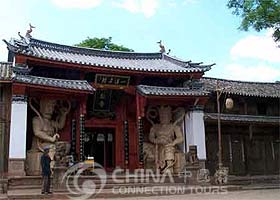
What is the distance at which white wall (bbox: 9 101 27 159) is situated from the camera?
1413cm

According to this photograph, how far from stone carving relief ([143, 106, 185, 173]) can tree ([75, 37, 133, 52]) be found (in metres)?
19.0

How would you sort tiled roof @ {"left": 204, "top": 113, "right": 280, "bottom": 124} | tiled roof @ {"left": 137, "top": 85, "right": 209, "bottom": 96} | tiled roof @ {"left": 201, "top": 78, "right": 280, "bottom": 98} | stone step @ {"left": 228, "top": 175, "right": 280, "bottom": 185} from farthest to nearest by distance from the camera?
1. tiled roof @ {"left": 201, "top": 78, "right": 280, "bottom": 98}
2. tiled roof @ {"left": 204, "top": 113, "right": 280, "bottom": 124}
3. stone step @ {"left": 228, "top": 175, "right": 280, "bottom": 185}
4. tiled roof @ {"left": 137, "top": 85, "right": 209, "bottom": 96}

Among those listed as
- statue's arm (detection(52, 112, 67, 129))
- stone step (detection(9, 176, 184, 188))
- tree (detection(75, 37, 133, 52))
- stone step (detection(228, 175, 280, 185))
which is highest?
tree (detection(75, 37, 133, 52))

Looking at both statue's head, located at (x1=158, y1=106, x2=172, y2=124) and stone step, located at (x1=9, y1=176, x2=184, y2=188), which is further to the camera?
statue's head, located at (x1=158, y1=106, x2=172, y2=124)

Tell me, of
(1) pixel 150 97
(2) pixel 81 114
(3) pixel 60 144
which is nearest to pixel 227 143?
(1) pixel 150 97

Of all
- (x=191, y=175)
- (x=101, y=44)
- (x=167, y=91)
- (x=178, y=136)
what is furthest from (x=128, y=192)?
(x=101, y=44)

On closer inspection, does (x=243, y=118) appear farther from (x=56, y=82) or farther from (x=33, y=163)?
(x=33, y=163)

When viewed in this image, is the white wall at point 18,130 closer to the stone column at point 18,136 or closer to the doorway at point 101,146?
the stone column at point 18,136

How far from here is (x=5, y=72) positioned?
15805 millimetres

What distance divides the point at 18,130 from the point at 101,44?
22.3 metres

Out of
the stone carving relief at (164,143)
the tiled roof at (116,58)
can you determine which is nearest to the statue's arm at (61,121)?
the tiled roof at (116,58)

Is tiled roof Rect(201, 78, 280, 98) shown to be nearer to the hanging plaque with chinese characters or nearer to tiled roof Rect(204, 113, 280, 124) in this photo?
tiled roof Rect(204, 113, 280, 124)

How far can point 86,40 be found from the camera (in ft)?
119

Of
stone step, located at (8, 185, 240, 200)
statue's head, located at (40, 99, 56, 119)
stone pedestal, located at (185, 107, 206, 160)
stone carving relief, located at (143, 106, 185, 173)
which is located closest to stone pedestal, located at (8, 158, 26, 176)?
stone step, located at (8, 185, 240, 200)
